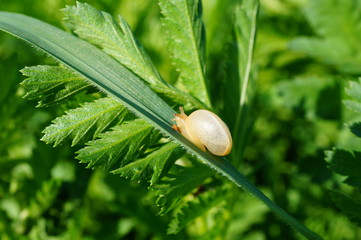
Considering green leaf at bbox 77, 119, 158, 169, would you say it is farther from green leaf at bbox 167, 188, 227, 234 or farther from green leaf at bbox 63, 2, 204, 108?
green leaf at bbox 167, 188, 227, 234

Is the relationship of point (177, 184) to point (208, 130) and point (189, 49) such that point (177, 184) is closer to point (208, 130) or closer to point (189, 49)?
point (208, 130)

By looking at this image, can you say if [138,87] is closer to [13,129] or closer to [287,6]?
[13,129]

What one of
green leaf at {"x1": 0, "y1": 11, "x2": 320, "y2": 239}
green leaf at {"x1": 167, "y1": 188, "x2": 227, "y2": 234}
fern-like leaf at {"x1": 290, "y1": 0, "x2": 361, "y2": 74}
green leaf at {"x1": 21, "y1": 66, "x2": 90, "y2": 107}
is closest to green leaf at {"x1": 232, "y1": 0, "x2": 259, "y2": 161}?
green leaf at {"x1": 167, "y1": 188, "x2": 227, "y2": 234}

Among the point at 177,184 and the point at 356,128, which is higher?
the point at 356,128

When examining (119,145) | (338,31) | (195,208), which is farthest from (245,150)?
(338,31)

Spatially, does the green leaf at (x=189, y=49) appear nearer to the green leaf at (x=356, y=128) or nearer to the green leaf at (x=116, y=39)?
the green leaf at (x=116, y=39)

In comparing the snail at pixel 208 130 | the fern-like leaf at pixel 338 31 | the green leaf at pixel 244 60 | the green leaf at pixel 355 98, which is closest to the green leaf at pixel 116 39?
the snail at pixel 208 130
